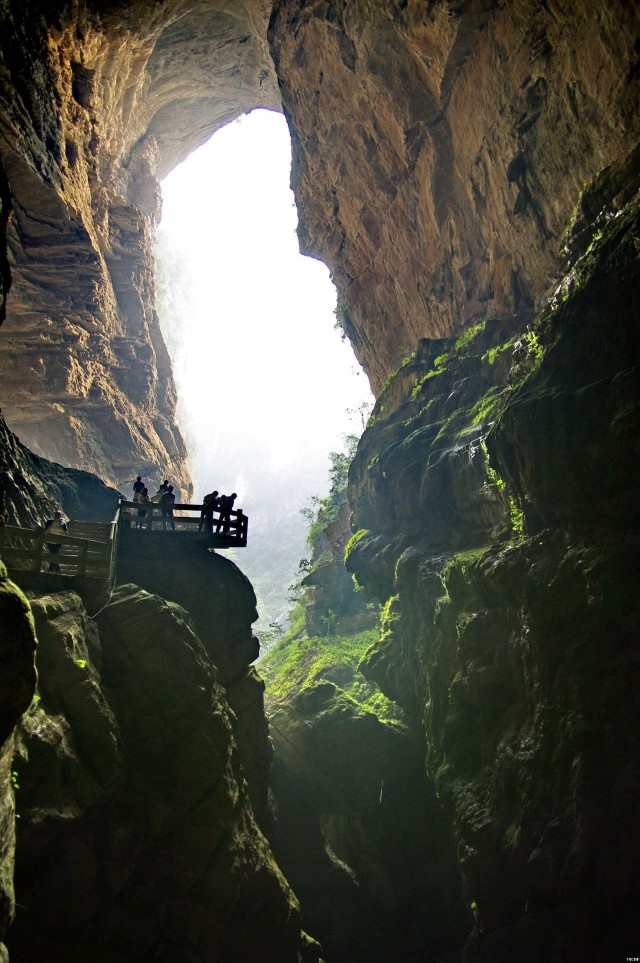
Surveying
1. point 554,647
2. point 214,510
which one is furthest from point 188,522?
point 554,647

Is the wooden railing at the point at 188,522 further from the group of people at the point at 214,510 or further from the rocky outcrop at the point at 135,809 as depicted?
the rocky outcrop at the point at 135,809

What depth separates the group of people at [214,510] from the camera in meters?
14.6

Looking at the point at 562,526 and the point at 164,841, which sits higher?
the point at 562,526

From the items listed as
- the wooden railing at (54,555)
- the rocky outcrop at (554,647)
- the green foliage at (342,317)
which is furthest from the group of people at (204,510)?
the green foliage at (342,317)

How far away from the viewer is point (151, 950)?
26.8ft

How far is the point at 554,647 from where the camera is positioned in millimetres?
12320

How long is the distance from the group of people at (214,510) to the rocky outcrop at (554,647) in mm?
7079

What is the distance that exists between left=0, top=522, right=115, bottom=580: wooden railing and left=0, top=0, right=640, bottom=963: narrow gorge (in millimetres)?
408

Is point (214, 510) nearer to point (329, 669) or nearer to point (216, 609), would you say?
point (216, 609)

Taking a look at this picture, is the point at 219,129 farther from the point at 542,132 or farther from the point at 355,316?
the point at 542,132

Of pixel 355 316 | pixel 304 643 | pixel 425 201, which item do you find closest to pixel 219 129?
pixel 355 316

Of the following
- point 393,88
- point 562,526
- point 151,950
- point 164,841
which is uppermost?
point 393,88

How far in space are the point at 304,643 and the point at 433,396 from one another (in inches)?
735

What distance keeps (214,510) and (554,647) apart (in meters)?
9.49
